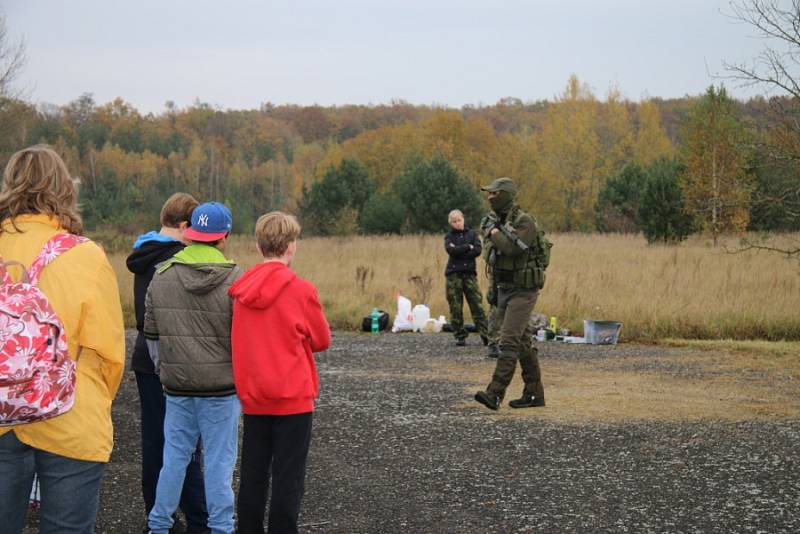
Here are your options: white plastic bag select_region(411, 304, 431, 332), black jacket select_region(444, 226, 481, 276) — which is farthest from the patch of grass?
white plastic bag select_region(411, 304, 431, 332)

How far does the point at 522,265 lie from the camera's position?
8797mm

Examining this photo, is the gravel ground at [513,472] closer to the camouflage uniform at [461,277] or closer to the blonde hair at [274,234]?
the blonde hair at [274,234]

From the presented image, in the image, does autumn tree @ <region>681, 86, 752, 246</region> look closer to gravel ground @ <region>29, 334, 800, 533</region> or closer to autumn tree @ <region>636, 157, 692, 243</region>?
autumn tree @ <region>636, 157, 692, 243</region>

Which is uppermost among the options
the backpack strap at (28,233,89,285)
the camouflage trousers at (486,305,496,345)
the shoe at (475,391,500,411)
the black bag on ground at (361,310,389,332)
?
the backpack strap at (28,233,89,285)

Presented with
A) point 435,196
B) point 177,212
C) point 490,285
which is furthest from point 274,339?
point 435,196

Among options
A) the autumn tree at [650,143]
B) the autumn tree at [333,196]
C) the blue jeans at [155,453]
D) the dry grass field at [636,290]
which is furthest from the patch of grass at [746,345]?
the autumn tree at [650,143]

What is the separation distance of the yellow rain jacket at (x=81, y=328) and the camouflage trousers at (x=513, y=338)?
5796 millimetres

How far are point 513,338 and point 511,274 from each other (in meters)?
0.58

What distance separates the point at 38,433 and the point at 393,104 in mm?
133699

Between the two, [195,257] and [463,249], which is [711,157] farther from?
[195,257]

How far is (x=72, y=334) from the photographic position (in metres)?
3.14

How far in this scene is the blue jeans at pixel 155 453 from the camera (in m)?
5.23

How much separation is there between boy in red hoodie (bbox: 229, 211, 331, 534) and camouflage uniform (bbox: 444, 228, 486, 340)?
30.6ft

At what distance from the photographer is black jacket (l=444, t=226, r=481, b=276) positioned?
13885mm
